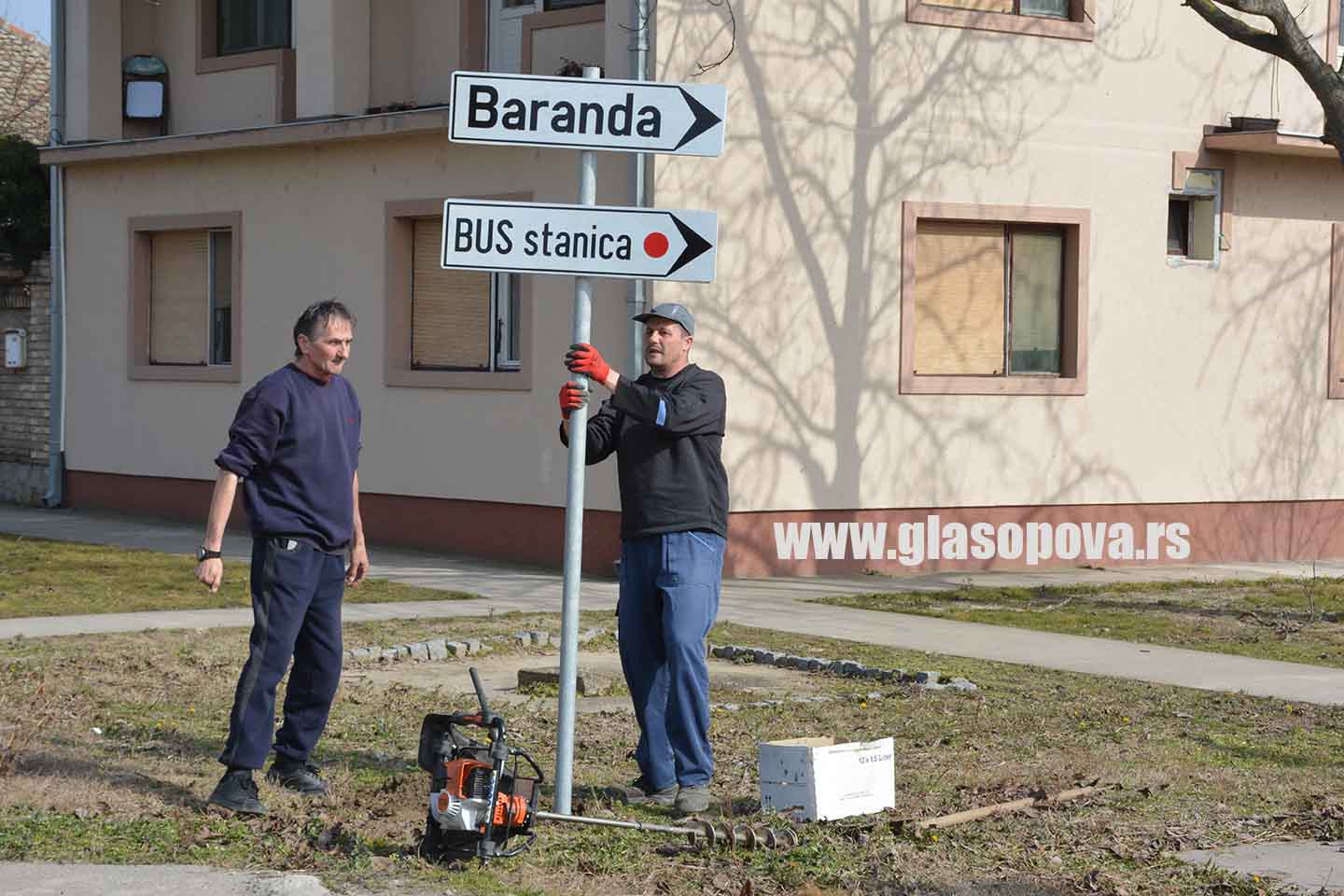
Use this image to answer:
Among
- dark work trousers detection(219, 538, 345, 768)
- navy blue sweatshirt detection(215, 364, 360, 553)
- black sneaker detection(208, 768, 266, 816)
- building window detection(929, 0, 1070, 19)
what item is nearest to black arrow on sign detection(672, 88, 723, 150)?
navy blue sweatshirt detection(215, 364, 360, 553)

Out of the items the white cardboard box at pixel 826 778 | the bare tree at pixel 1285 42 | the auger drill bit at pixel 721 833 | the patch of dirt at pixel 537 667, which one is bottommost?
the patch of dirt at pixel 537 667

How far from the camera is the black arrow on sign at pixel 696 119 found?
7379 mm

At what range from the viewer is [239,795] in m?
7.38

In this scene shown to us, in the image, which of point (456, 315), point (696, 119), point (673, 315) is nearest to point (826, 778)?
point (673, 315)

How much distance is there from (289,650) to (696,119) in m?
2.50

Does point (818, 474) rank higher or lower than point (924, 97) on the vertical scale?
lower

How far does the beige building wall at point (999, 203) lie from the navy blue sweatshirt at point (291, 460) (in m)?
8.88

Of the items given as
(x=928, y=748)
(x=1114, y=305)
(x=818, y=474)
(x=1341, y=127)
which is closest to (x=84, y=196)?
(x=818, y=474)

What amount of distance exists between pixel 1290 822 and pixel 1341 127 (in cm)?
A: 783

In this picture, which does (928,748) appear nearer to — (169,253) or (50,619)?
(50,619)

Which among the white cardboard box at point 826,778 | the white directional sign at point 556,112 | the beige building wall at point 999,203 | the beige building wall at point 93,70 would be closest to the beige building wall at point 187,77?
the beige building wall at point 93,70

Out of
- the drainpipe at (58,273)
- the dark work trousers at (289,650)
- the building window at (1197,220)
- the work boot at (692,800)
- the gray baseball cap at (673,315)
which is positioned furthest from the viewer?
the drainpipe at (58,273)

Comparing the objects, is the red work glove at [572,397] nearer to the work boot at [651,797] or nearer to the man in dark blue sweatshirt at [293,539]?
the man in dark blue sweatshirt at [293,539]

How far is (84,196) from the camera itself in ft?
72.5
